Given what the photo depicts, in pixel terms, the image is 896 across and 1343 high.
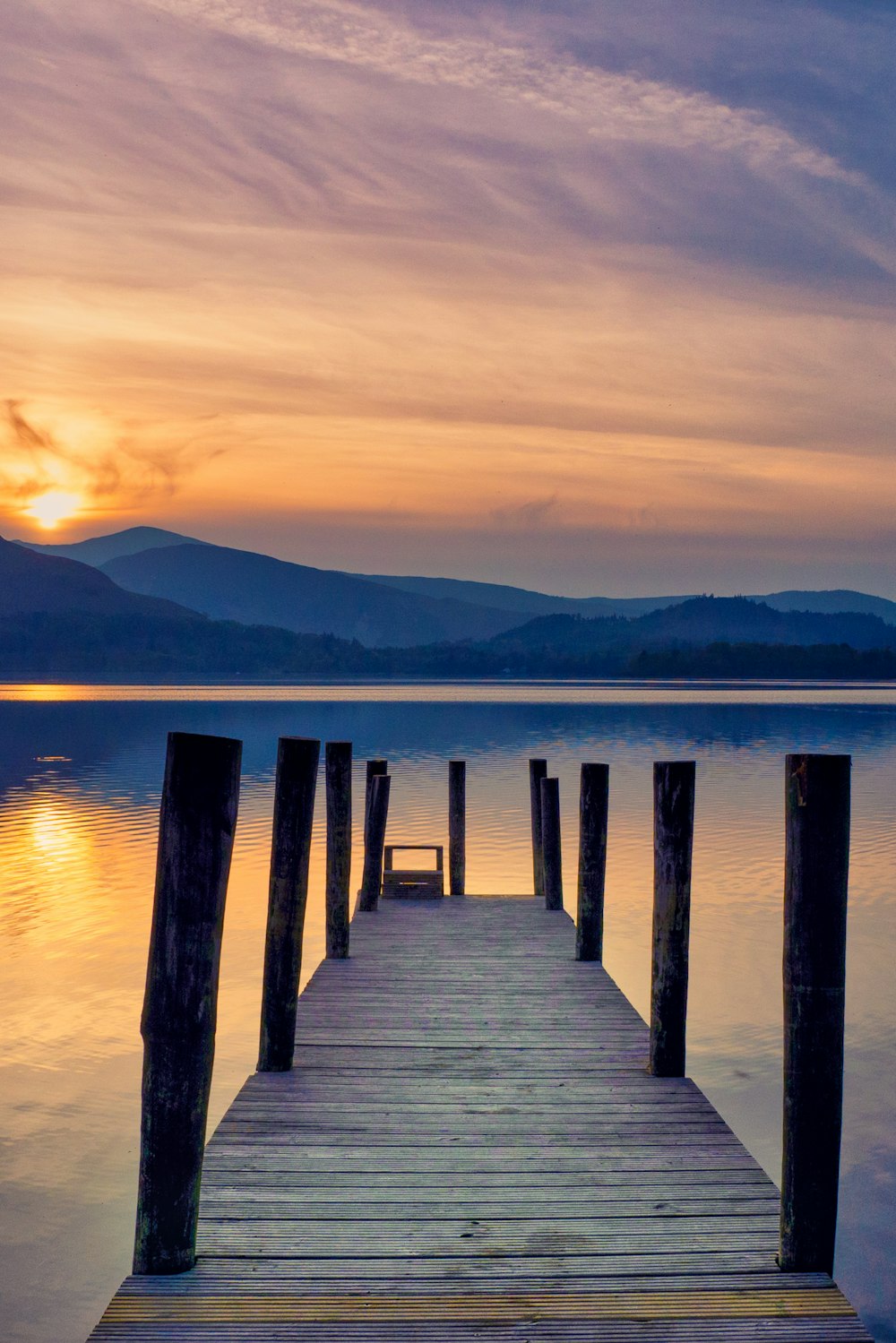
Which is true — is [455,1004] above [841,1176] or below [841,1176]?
above

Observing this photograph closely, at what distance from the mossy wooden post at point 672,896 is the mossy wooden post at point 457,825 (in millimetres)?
8684

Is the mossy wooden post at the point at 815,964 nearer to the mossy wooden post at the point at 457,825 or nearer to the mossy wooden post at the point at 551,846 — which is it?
the mossy wooden post at the point at 551,846

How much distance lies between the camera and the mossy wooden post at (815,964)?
551 centimetres

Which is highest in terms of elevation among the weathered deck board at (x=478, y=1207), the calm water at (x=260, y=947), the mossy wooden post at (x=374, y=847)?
the mossy wooden post at (x=374, y=847)

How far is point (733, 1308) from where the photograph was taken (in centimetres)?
495

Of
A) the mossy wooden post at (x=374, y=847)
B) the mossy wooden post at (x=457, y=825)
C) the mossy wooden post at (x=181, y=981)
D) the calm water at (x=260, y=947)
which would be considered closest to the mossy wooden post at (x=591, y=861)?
the calm water at (x=260, y=947)

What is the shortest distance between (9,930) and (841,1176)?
A: 13.6m

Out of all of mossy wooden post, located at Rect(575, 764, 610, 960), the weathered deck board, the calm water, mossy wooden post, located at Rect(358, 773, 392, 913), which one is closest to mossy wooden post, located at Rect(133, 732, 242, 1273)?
the weathered deck board

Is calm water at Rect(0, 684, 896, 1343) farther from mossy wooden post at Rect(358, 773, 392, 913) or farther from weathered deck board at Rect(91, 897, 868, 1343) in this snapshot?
weathered deck board at Rect(91, 897, 868, 1343)

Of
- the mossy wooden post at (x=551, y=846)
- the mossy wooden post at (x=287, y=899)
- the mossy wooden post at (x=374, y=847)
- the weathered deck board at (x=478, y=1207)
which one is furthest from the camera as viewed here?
the mossy wooden post at (x=374, y=847)

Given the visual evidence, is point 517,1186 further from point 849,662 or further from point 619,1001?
point 849,662

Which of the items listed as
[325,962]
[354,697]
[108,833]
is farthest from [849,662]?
[325,962]

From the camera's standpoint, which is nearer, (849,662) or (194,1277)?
(194,1277)

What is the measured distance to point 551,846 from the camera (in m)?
15.5
